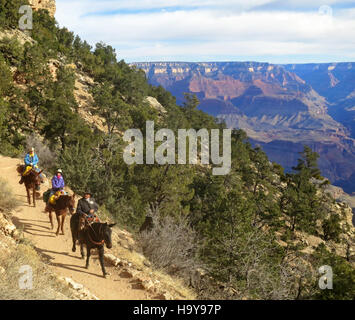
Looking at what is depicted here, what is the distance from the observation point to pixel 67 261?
35.3ft

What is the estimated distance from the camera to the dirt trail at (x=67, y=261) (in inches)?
387

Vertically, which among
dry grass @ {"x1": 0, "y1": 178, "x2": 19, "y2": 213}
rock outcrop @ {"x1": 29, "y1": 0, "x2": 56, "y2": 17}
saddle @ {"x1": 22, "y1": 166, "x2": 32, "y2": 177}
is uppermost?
rock outcrop @ {"x1": 29, "y1": 0, "x2": 56, "y2": 17}

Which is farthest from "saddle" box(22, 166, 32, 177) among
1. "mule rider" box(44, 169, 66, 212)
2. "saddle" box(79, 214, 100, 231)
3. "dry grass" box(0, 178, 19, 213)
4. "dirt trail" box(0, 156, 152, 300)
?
"saddle" box(79, 214, 100, 231)

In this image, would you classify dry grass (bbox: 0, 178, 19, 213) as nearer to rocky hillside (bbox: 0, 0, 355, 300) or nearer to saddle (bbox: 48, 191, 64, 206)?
rocky hillside (bbox: 0, 0, 355, 300)

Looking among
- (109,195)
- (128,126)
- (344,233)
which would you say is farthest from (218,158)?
(109,195)

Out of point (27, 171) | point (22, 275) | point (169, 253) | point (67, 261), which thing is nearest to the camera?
point (22, 275)

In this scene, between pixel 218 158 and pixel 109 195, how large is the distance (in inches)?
1383

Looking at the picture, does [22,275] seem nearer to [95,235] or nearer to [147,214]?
[95,235]

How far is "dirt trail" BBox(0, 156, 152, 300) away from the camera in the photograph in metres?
9.82

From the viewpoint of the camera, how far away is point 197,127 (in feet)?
212

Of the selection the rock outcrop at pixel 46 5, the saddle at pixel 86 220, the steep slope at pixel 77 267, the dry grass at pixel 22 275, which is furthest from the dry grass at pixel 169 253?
the rock outcrop at pixel 46 5

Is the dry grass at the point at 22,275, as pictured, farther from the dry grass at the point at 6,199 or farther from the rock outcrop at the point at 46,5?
the rock outcrop at the point at 46,5

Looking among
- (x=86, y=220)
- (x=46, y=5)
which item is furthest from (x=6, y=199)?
(x=46, y=5)
